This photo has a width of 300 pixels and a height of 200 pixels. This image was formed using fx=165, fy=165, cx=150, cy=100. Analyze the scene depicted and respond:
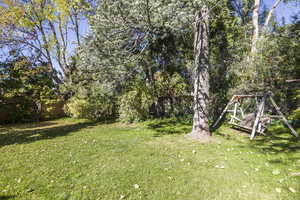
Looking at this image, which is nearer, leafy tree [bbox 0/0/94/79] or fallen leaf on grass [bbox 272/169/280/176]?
fallen leaf on grass [bbox 272/169/280/176]

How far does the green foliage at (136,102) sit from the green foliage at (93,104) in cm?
136

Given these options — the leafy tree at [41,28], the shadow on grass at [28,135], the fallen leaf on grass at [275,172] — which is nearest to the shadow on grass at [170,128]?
the fallen leaf on grass at [275,172]

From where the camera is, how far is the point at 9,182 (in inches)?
106

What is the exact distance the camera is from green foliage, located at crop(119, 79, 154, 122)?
7.95m

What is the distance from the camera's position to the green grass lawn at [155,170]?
91.5 inches

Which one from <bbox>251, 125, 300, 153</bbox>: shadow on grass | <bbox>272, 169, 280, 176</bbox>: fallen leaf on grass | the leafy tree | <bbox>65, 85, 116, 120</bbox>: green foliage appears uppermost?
the leafy tree

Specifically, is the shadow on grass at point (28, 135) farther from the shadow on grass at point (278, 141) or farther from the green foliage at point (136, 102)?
the shadow on grass at point (278, 141)

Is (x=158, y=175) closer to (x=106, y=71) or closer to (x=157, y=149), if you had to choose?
(x=157, y=149)

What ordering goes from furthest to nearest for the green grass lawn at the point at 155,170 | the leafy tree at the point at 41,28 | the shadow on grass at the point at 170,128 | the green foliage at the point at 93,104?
the leafy tree at the point at 41,28, the green foliage at the point at 93,104, the shadow on grass at the point at 170,128, the green grass lawn at the point at 155,170

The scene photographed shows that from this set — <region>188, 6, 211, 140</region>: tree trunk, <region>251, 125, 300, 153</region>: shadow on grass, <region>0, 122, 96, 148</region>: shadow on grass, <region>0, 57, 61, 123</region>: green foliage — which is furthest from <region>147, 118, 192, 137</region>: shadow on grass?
<region>0, 57, 61, 123</region>: green foliage

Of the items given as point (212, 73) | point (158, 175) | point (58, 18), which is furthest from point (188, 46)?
point (58, 18)

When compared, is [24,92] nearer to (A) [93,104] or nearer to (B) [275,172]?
(A) [93,104]

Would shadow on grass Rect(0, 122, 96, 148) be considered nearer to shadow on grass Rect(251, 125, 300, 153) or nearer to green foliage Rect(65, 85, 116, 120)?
green foliage Rect(65, 85, 116, 120)

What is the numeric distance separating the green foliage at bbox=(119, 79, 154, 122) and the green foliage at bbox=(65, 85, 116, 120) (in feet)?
4.45
